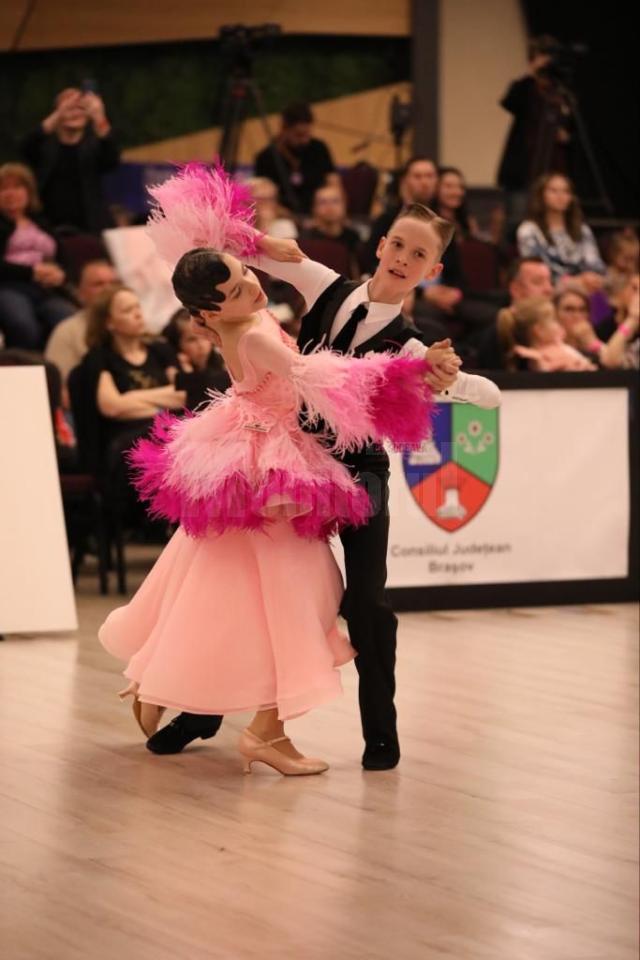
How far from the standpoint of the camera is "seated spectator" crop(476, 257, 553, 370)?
8156 mm

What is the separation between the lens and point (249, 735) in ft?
15.5

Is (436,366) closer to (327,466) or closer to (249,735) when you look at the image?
(327,466)

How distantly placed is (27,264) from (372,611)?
15.3 ft

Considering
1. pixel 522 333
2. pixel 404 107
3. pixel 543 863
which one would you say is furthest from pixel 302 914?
pixel 404 107

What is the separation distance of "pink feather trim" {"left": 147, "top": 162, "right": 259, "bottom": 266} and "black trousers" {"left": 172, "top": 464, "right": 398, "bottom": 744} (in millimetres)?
684

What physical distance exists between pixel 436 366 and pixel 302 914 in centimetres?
134

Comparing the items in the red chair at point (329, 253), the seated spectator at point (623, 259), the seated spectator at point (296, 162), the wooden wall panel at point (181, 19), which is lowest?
the seated spectator at point (623, 259)

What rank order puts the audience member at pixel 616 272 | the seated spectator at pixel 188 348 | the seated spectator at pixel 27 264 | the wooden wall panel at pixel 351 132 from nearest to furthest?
the seated spectator at pixel 188 348, the seated spectator at pixel 27 264, the audience member at pixel 616 272, the wooden wall panel at pixel 351 132

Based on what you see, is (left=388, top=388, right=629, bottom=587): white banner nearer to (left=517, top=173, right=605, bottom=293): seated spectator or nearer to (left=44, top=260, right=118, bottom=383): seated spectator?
(left=44, top=260, right=118, bottom=383): seated spectator

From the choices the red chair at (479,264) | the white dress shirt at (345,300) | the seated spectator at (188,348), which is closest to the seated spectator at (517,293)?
the red chair at (479,264)

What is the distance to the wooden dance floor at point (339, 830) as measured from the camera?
3.38 meters

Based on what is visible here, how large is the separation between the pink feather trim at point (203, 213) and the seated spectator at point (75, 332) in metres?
3.98

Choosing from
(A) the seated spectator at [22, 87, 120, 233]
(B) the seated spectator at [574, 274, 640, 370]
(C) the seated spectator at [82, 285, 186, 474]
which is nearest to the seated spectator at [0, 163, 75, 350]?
(A) the seated spectator at [22, 87, 120, 233]

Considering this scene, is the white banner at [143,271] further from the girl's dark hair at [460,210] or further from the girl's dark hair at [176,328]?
the girl's dark hair at [460,210]
